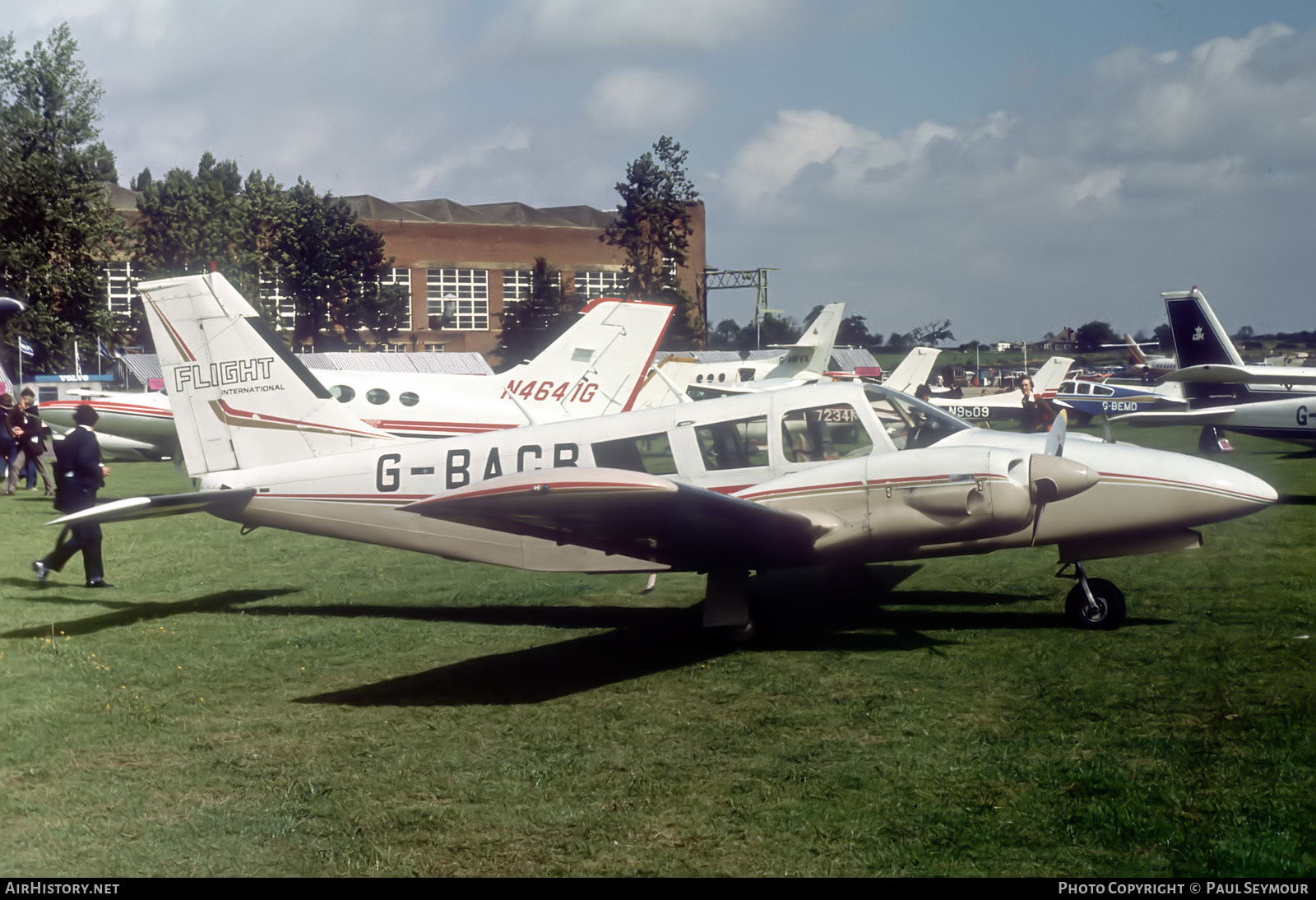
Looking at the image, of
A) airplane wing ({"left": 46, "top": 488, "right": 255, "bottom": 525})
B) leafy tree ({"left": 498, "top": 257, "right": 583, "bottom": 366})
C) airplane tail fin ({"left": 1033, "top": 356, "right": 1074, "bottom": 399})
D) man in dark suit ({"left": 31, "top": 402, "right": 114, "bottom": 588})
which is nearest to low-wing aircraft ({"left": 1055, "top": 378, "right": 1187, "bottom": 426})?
airplane tail fin ({"left": 1033, "top": 356, "right": 1074, "bottom": 399})

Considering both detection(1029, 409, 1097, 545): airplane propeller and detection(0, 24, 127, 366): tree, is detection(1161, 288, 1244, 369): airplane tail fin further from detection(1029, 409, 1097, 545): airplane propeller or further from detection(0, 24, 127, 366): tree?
detection(0, 24, 127, 366): tree

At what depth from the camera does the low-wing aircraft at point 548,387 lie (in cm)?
1948

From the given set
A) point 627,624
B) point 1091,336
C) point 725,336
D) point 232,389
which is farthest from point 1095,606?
point 725,336

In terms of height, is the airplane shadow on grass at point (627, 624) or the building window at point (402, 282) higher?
the building window at point (402, 282)

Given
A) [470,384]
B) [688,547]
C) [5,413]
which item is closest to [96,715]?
[688,547]

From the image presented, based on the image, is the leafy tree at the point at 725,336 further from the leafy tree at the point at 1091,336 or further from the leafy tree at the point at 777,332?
the leafy tree at the point at 1091,336

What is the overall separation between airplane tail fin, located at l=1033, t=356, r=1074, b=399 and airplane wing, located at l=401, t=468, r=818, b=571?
36.8 m

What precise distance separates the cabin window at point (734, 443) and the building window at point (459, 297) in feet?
280

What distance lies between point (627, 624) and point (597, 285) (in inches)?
3497

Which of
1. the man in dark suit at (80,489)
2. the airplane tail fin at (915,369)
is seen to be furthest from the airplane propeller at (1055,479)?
the airplane tail fin at (915,369)

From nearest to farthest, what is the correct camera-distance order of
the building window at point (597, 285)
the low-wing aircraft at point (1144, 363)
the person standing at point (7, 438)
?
the person standing at point (7, 438)
the low-wing aircraft at point (1144, 363)
the building window at point (597, 285)

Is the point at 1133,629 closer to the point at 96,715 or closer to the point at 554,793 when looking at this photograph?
the point at 554,793

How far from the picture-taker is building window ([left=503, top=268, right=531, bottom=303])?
9569cm

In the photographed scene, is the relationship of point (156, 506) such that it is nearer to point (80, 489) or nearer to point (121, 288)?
point (80, 489)
